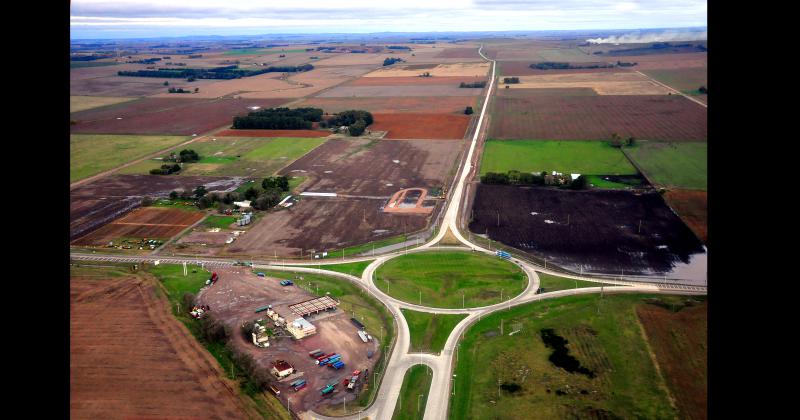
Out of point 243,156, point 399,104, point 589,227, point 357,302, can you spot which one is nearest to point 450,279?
point 357,302

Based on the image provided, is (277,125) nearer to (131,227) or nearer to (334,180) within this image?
(334,180)

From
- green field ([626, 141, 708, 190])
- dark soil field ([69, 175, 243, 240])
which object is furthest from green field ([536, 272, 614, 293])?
dark soil field ([69, 175, 243, 240])

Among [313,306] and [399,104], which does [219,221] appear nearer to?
[313,306]

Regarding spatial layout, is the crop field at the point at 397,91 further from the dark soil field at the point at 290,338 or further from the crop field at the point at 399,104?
the dark soil field at the point at 290,338

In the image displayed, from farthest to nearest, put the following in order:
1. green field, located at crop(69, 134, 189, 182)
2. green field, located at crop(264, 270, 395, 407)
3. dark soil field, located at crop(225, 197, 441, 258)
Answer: green field, located at crop(69, 134, 189, 182) → dark soil field, located at crop(225, 197, 441, 258) → green field, located at crop(264, 270, 395, 407)

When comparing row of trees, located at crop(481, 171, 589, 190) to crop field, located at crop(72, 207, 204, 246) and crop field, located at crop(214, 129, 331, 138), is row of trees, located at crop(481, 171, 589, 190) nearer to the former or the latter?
crop field, located at crop(72, 207, 204, 246)

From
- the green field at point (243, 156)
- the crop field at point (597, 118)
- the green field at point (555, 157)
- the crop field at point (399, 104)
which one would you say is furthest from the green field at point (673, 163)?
the green field at point (243, 156)
